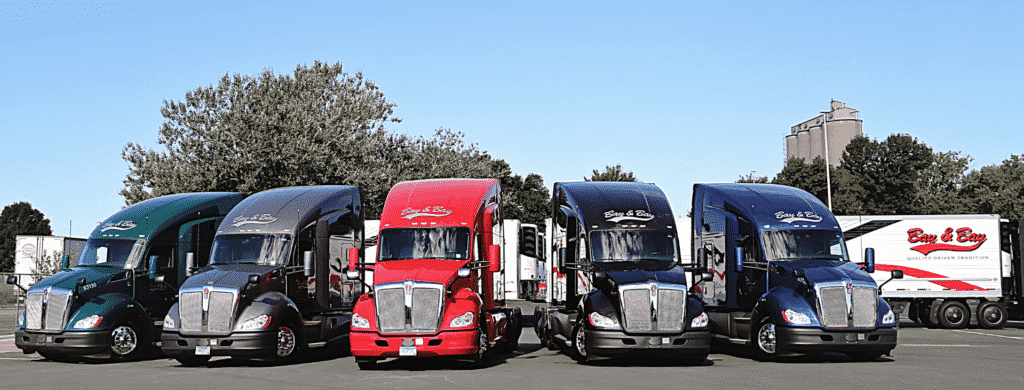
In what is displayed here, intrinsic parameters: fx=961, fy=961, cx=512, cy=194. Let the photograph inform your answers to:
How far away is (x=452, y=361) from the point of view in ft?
61.2

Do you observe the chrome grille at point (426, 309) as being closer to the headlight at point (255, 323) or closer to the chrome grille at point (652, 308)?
the headlight at point (255, 323)

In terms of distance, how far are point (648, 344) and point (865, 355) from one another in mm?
4788

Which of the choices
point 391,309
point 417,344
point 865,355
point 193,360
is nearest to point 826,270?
point 865,355

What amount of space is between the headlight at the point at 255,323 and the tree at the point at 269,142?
23246 millimetres

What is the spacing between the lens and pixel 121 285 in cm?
1977

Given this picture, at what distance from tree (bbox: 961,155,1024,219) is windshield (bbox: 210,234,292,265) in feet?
215

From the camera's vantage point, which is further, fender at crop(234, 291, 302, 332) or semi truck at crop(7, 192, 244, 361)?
semi truck at crop(7, 192, 244, 361)

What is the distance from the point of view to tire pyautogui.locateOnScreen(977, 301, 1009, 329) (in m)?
28.8

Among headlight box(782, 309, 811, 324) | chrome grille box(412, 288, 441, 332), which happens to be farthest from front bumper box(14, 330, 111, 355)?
headlight box(782, 309, 811, 324)

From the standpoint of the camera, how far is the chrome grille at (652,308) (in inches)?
666

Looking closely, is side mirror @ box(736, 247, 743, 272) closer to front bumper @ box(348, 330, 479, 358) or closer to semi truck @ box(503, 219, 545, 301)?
front bumper @ box(348, 330, 479, 358)

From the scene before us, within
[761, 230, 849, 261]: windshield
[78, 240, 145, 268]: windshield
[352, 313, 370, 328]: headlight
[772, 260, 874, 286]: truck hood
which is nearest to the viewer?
[352, 313, 370, 328]: headlight

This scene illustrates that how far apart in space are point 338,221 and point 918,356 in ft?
40.1

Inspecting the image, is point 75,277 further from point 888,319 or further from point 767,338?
point 888,319
